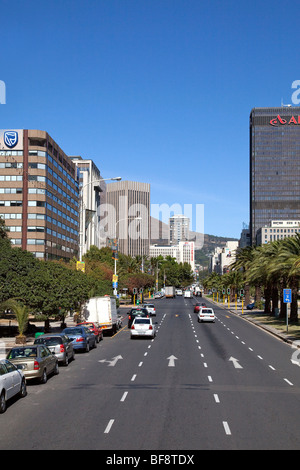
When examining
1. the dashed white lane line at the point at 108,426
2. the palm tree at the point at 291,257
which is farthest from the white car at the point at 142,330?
the dashed white lane line at the point at 108,426

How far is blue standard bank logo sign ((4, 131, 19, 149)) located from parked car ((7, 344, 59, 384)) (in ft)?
258

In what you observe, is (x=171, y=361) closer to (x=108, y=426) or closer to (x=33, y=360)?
(x=33, y=360)

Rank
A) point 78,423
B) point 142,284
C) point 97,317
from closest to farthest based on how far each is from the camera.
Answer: point 78,423, point 97,317, point 142,284

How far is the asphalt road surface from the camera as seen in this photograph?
11.4 metres

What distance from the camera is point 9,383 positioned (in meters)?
15.1

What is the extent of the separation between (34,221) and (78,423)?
84.1m

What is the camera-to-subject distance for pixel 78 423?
1302 centimetres

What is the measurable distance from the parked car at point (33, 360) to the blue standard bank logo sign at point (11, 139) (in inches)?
3100

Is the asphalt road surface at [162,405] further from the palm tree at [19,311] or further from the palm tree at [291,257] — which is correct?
the palm tree at [291,257]

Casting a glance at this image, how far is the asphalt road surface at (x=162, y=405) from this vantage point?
11.4 m

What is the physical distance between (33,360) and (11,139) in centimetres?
8097

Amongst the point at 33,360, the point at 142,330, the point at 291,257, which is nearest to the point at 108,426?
the point at 33,360
